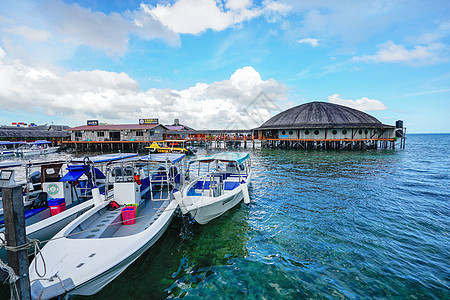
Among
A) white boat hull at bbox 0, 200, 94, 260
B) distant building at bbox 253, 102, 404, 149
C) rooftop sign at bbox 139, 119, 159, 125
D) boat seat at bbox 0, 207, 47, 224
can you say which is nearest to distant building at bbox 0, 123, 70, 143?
rooftop sign at bbox 139, 119, 159, 125

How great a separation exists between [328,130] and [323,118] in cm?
432

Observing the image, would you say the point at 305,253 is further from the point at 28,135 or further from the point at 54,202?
the point at 28,135

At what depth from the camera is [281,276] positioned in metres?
6.28

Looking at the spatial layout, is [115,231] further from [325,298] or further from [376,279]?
[376,279]

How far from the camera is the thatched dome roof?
46.2 meters

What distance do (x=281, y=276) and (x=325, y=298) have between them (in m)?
1.24

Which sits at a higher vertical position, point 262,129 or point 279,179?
point 262,129

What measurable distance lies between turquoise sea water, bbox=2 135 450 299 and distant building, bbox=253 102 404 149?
35189 millimetres

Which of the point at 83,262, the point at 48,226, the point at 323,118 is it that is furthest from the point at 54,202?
the point at 323,118

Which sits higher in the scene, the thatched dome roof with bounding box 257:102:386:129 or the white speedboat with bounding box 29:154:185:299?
the thatched dome roof with bounding box 257:102:386:129

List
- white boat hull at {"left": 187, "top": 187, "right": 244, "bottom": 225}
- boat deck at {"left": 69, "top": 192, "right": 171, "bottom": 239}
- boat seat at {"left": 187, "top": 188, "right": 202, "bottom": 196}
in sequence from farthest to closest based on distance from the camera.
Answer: boat seat at {"left": 187, "top": 188, "right": 202, "bottom": 196}
white boat hull at {"left": 187, "top": 187, "right": 244, "bottom": 225}
boat deck at {"left": 69, "top": 192, "right": 171, "bottom": 239}

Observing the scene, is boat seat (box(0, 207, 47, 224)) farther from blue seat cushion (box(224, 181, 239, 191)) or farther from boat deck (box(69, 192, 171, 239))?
blue seat cushion (box(224, 181, 239, 191))

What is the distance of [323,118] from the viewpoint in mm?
49250

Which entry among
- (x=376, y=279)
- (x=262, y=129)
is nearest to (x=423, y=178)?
(x=376, y=279)
